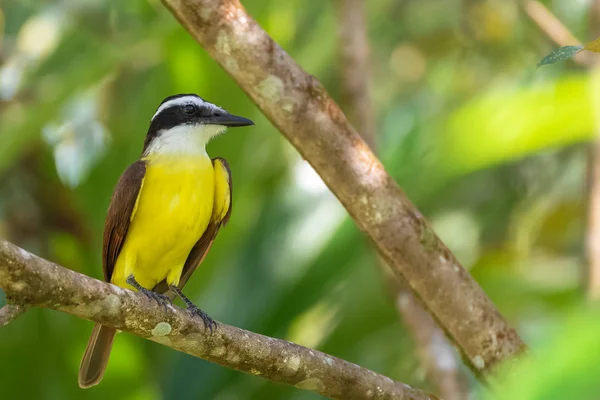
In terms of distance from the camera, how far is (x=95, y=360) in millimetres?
3061

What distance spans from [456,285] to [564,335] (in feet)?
6.36

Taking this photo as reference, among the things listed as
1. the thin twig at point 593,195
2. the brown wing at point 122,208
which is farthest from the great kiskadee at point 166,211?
the thin twig at point 593,195

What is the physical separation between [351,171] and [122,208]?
975 millimetres

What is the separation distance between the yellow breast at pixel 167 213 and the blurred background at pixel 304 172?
731mm

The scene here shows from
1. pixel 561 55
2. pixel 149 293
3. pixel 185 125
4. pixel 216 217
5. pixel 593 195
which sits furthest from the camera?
pixel 593 195

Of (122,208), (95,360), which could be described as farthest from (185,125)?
(95,360)

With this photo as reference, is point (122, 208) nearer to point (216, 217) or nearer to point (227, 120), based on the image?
point (216, 217)

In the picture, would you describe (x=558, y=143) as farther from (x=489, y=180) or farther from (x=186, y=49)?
(x=489, y=180)

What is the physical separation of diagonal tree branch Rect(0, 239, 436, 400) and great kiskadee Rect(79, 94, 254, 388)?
885 millimetres

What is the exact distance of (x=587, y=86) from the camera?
9.92ft

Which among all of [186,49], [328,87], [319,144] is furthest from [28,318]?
[328,87]

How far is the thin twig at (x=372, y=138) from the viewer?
3.48 m

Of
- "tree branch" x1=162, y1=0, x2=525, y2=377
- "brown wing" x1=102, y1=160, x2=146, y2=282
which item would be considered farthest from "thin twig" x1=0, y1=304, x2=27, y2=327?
"brown wing" x1=102, y1=160, x2=146, y2=282

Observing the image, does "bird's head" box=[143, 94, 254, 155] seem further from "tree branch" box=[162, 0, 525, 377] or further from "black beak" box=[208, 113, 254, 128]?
"tree branch" box=[162, 0, 525, 377]
